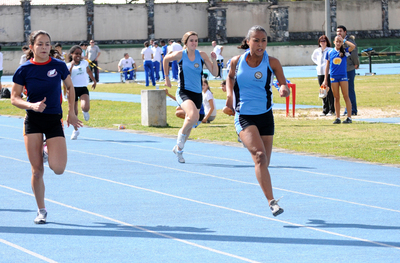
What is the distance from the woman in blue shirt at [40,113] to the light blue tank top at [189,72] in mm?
4345

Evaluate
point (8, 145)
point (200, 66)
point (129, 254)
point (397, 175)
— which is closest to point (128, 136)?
point (8, 145)

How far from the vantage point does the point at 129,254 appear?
5664mm

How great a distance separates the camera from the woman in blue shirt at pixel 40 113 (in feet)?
22.3

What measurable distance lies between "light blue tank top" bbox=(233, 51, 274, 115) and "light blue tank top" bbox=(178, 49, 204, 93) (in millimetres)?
3948

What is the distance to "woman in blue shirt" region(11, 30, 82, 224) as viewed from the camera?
6793 millimetres

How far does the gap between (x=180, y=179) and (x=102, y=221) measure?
265 centimetres

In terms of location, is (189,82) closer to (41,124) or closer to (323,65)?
(41,124)

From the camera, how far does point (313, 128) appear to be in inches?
608

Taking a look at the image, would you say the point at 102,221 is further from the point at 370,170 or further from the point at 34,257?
the point at 370,170

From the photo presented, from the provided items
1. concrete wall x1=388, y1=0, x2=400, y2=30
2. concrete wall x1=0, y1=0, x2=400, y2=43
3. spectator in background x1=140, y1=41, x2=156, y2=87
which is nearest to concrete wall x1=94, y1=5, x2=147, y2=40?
concrete wall x1=0, y1=0, x2=400, y2=43

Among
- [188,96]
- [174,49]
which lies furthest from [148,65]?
[188,96]

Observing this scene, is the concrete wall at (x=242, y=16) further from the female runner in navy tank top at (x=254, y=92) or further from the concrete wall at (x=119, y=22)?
the female runner in navy tank top at (x=254, y=92)

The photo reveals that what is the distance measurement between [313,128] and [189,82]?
5079 millimetres

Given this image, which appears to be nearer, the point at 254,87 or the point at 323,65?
the point at 254,87
